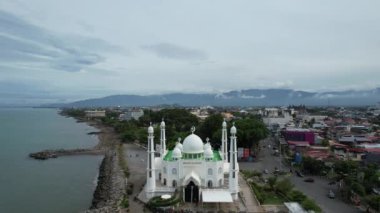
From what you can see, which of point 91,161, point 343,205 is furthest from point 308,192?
point 91,161

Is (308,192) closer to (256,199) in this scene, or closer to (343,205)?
(343,205)

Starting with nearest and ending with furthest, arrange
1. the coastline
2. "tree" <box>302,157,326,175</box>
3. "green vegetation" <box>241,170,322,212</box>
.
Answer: "green vegetation" <box>241,170,322,212</box> < the coastline < "tree" <box>302,157,326,175</box>

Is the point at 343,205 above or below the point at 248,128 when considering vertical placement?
below

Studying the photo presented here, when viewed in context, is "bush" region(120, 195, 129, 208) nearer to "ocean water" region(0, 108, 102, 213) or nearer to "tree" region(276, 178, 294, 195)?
"ocean water" region(0, 108, 102, 213)

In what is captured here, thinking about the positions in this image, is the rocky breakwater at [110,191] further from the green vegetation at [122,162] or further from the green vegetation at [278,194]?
the green vegetation at [278,194]

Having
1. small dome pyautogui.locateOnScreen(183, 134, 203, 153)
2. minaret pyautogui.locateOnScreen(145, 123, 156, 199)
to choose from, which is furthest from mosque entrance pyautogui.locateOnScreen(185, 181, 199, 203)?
small dome pyautogui.locateOnScreen(183, 134, 203, 153)

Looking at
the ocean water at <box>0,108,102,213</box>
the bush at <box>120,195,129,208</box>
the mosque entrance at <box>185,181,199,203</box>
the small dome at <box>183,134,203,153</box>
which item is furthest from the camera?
the ocean water at <box>0,108,102,213</box>
